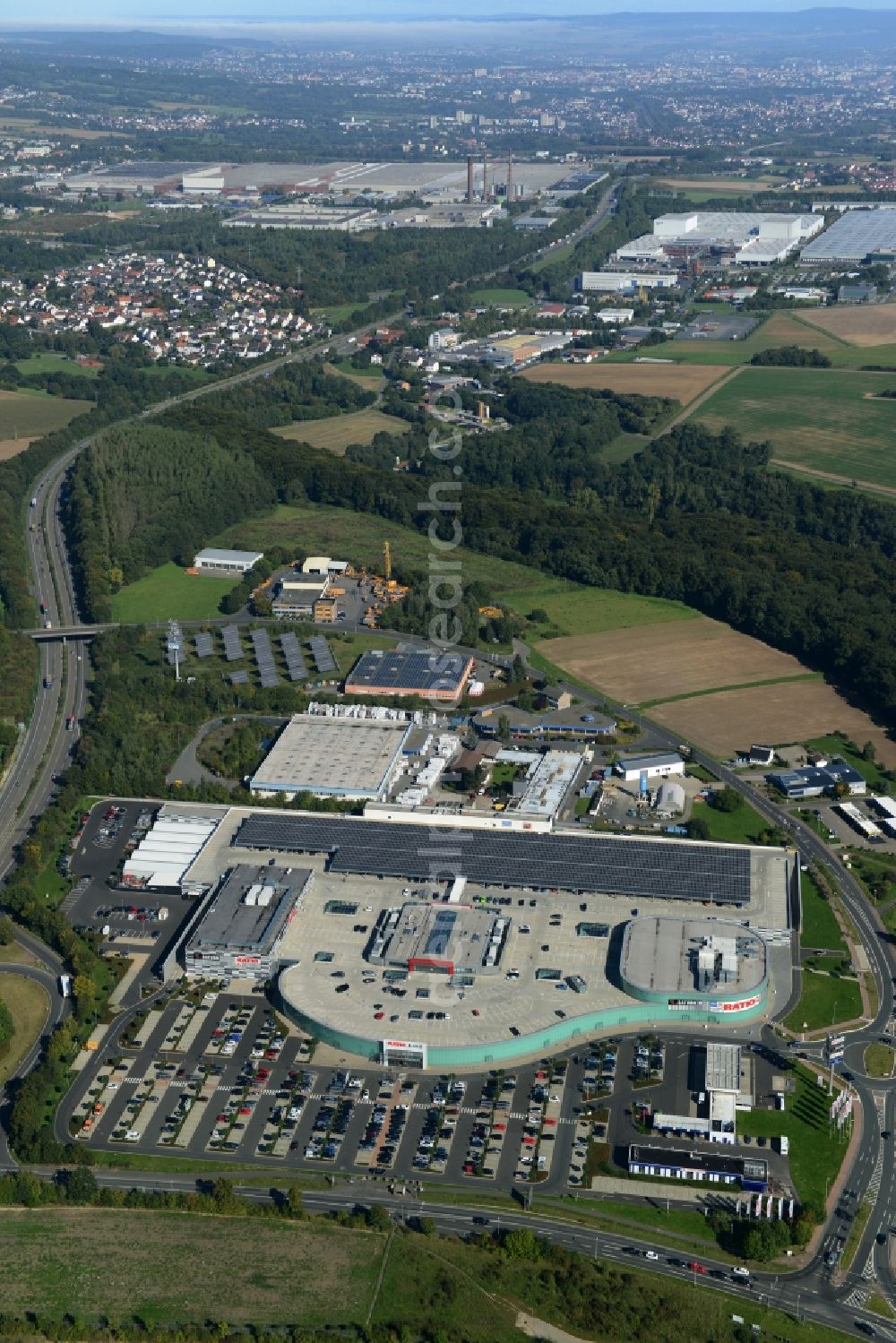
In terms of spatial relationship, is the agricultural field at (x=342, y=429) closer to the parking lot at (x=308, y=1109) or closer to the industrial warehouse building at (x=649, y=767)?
the industrial warehouse building at (x=649, y=767)

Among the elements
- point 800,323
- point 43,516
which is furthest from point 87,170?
point 43,516

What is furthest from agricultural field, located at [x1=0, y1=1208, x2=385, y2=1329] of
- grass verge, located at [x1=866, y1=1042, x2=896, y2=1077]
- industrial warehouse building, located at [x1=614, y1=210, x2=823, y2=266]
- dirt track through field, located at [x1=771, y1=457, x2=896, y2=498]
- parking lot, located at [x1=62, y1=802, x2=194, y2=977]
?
industrial warehouse building, located at [x1=614, y1=210, x2=823, y2=266]

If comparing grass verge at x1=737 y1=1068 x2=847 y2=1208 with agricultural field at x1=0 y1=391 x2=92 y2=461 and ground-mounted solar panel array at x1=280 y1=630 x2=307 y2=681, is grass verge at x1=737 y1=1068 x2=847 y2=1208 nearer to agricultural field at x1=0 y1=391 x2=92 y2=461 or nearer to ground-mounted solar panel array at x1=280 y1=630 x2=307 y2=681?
ground-mounted solar panel array at x1=280 y1=630 x2=307 y2=681

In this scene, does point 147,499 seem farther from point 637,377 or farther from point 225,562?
point 637,377

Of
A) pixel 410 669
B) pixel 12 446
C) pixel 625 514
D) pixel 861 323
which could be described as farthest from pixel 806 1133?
pixel 861 323

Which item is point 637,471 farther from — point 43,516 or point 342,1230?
point 342,1230

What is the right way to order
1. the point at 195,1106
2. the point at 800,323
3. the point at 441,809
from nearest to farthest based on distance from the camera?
the point at 195,1106 < the point at 441,809 < the point at 800,323
